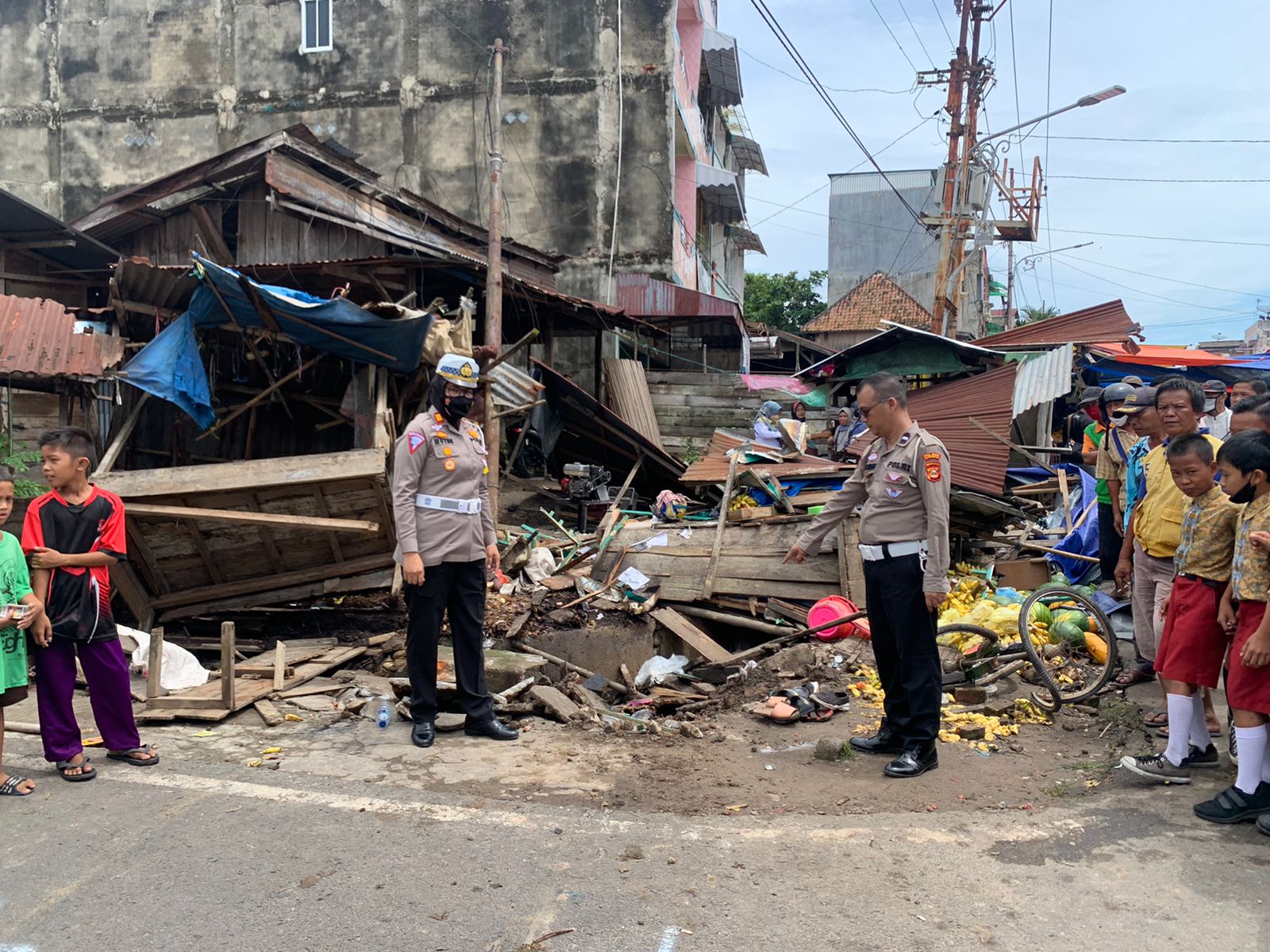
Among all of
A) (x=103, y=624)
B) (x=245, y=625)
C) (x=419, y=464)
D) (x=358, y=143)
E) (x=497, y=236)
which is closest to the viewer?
(x=103, y=624)

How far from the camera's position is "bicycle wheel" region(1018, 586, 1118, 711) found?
17.7 feet

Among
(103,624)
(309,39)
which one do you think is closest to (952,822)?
(103,624)

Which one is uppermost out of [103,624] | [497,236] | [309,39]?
[309,39]

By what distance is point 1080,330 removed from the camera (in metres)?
15.6

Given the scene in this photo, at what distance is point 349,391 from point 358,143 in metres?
13.3

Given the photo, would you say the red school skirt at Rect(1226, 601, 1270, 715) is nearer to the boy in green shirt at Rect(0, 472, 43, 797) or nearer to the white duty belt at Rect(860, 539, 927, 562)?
the white duty belt at Rect(860, 539, 927, 562)

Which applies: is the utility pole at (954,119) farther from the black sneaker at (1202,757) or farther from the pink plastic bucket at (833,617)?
the black sneaker at (1202,757)

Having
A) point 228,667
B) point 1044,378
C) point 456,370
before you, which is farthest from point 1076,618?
point 1044,378

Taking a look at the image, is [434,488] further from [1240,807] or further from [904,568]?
[1240,807]

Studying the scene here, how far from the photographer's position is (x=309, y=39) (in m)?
19.7

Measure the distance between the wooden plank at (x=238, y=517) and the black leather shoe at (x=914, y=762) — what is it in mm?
4348

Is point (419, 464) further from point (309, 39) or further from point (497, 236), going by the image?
point (309, 39)

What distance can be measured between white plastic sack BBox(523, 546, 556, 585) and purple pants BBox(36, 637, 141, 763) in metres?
4.62

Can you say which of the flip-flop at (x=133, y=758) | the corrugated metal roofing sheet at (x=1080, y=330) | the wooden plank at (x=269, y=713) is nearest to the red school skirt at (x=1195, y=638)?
the wooden plank at (x=269, y=713)
